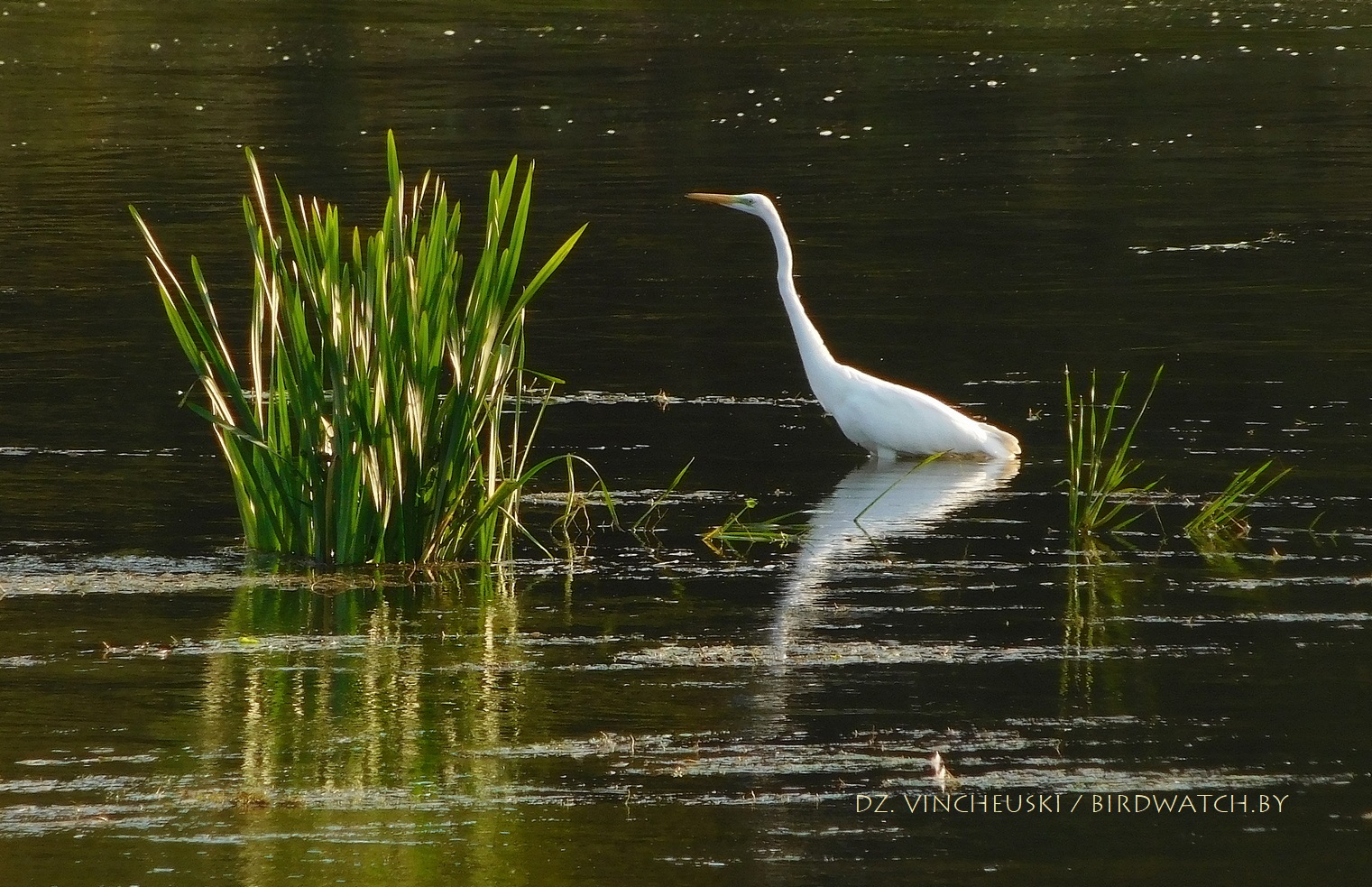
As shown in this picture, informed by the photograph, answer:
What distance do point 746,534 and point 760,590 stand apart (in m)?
0.69

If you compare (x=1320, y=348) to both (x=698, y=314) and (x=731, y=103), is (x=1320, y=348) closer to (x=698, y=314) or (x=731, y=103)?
(x=698, y=314)

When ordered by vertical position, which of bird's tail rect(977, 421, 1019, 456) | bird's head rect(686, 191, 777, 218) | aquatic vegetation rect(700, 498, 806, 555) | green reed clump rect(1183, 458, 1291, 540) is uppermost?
bird's head rect(686, 191, 777, 218)

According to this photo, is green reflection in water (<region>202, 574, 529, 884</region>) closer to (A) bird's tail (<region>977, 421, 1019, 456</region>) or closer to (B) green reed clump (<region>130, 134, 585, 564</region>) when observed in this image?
(B) green reed clump (<region>130, 134, 585, 564</region>)

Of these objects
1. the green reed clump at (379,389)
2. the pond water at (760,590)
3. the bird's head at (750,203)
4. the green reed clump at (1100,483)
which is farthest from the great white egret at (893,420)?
the green reed clump at (379,389)

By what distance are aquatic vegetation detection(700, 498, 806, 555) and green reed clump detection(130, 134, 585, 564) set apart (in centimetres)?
85

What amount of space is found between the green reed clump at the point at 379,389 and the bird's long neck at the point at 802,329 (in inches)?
115

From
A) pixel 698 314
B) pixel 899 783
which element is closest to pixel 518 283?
pixel 698 314

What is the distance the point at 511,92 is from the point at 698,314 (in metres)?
15.9

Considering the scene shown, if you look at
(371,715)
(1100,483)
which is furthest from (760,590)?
(1100,483)

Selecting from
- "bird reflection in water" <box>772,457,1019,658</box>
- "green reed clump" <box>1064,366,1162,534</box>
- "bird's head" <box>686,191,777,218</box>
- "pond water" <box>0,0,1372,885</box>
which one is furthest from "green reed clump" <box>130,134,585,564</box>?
"bird's head" <box>686,191,777,218</box>

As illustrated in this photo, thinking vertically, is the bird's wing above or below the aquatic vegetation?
above

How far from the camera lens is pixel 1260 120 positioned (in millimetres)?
26312

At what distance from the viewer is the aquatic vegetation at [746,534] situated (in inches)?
355

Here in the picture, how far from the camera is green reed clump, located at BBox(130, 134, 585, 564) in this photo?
8047 mm
